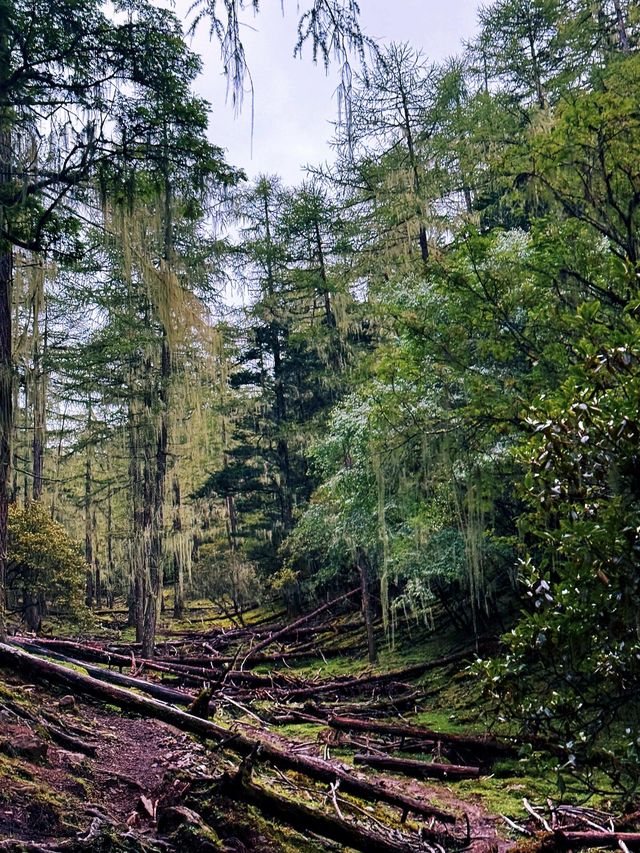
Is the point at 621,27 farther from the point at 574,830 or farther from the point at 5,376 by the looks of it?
the point at 574,830

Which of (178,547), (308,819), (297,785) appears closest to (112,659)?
(178,547)

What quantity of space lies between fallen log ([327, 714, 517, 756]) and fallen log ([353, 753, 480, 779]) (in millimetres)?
377

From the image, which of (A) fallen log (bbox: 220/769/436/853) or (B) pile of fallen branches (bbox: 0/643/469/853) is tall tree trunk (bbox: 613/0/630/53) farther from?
(A) fallen log (bbox: 220/769/436/853)

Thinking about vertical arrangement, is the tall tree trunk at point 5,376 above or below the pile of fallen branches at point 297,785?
above

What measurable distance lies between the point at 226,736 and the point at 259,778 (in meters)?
0.66

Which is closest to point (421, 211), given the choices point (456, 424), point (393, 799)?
point (456, 424)

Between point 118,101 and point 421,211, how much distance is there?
8.90m

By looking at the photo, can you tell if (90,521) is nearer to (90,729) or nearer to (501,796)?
(90,729)

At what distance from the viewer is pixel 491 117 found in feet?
40.2

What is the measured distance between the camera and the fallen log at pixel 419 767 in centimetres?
648

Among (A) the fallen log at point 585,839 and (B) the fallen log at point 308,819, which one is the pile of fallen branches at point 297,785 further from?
(A) the fallen log at point 585,839

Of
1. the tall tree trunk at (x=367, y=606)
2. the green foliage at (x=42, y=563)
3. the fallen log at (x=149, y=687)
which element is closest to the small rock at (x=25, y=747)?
the fallen log at (x=149, y=687)

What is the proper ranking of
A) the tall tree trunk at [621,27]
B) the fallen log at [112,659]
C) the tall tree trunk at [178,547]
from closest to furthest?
the fallen log at [112,659] < the tall tree trunk at [621,27] < the tall tree trunk at [178,547]

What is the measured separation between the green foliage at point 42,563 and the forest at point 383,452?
0.07 metres
